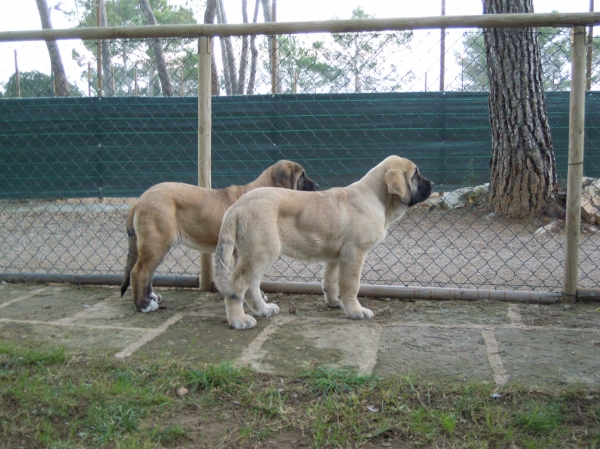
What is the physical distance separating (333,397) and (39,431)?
140 centimetres

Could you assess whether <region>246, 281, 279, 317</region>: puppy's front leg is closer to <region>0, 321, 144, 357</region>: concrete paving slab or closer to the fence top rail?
<region>0, 321, 144, 357</region>: concrete paving slab

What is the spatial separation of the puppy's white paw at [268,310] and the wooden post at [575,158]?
2322 millimetres

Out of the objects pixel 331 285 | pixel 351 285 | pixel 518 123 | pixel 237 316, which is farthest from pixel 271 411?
pixel 518 123

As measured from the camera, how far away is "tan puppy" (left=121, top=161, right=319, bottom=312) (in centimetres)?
460

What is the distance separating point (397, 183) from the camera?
14.8 feet

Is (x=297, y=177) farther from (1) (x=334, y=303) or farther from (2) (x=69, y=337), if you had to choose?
(2) (x=69, y=337)

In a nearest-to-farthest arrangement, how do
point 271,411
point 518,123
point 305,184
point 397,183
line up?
point 271,411
point 397,183
point 305,184
point 518,123

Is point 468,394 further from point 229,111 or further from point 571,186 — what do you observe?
point 229,111

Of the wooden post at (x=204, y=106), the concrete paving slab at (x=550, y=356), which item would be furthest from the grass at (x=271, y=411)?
the wooden post at (x=204, y=106)

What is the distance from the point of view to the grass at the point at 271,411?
2.70 meters

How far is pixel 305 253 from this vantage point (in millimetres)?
4473

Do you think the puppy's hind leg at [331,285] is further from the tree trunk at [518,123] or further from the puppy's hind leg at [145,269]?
the tree trunk at [518,123]

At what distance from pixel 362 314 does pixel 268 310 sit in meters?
0.71

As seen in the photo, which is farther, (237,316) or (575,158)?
(575,158)
